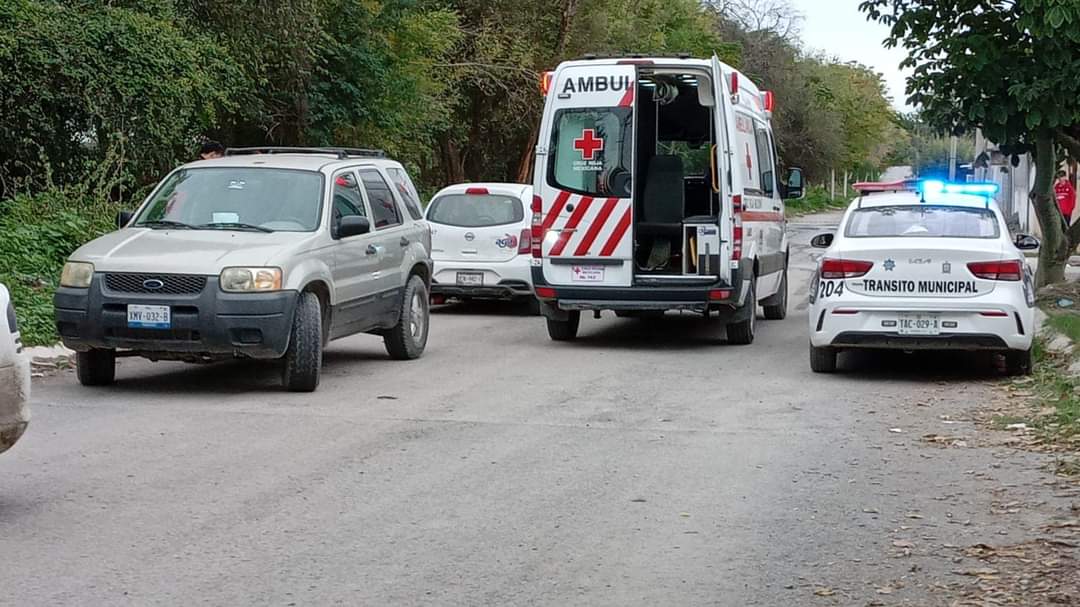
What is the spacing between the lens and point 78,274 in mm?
11266

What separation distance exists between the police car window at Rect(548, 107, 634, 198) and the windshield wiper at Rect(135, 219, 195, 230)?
14.5ft

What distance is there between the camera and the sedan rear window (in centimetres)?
1883

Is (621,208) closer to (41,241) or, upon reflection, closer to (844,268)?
(844,268)

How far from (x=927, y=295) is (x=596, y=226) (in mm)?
3847

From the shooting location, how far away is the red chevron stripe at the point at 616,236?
49.4 ft

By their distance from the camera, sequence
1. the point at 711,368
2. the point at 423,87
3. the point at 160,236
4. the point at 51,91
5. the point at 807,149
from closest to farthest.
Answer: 1. the point at 160,236
2. the point at 711,368
3. the point at 51,91
4. the point at 423,87
5. the point at 807,149

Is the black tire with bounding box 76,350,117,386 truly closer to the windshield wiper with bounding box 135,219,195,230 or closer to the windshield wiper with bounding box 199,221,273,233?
the windshield wiper with bounding box 135,219,195,230

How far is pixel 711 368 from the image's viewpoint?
45.5 feet

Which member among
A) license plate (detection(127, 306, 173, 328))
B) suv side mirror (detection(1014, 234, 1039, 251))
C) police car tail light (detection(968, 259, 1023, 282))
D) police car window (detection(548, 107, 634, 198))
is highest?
police car window (detection(548, 107, 634, 198))

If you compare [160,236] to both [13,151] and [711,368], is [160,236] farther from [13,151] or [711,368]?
[13,151]

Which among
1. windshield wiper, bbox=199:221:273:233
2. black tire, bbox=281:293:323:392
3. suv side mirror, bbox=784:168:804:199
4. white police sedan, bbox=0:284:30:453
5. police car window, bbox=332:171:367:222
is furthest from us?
suv side mirror, bbox=784:168:804:199

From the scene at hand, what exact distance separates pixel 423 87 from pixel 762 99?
48.5ft

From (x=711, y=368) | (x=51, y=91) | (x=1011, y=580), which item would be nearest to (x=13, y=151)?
(x=51, y=91)

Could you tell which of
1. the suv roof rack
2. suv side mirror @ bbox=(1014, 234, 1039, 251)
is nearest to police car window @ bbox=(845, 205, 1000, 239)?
suv side mirror @ bbox=(1014, 234, 1039, 251)
